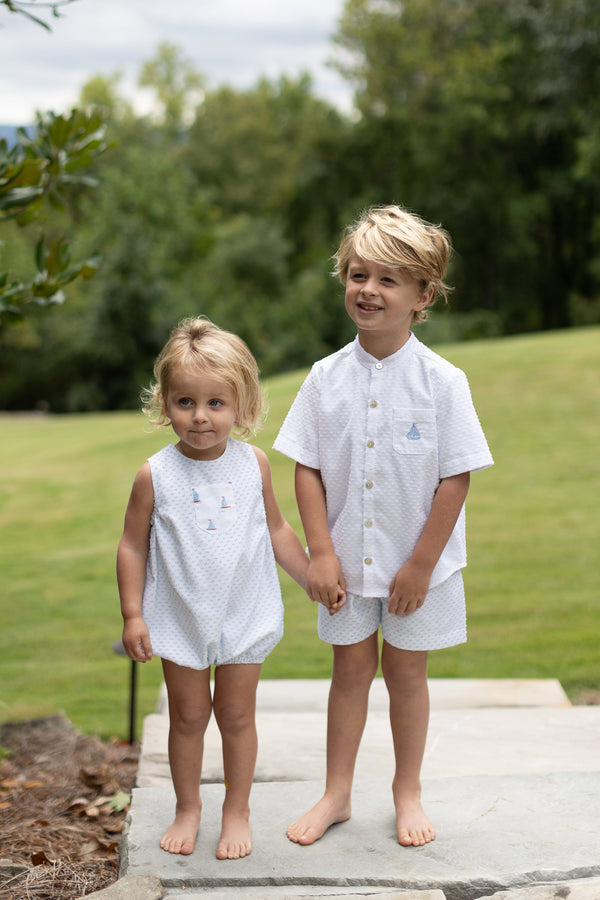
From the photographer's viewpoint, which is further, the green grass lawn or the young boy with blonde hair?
the green grass lawn

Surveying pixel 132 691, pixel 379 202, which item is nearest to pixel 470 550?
pixel 132 691

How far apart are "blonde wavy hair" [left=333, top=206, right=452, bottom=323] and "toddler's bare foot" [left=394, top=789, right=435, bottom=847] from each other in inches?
50.5

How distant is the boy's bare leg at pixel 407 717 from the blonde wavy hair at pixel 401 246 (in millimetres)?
926

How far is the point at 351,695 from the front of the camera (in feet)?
8.09

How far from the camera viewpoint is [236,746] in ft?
7.66

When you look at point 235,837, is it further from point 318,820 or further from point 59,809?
point 59,809

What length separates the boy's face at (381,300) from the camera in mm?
2287

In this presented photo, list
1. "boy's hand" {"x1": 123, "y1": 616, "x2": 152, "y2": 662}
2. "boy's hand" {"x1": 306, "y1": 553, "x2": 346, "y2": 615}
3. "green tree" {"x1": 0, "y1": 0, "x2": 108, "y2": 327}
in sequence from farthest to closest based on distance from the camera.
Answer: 1. "green tree" {"x1": 0, "y1": 0, "x2": 108, "y2": 327}
2. "boy's hand" {"x1": 306, "y1": 553, "x2": 346, "y2": 615}
3. "boy's hand" {"x1": 123, "y1": 616, "x2": 152, "y2": 662}

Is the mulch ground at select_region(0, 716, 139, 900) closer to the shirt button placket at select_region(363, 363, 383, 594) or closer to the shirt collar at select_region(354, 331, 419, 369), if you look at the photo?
the shirt button placket at select_region(363, 363, 383, 594)

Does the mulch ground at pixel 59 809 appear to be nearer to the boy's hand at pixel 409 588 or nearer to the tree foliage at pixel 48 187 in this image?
the boy's hand at pixel 409 588

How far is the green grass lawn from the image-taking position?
5223mm

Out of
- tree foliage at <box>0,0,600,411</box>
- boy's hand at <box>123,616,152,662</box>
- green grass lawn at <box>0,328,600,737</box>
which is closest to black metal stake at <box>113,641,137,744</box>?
green grass lawn at <box>0,328,600,737</box>

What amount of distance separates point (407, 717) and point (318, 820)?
0.34 meters

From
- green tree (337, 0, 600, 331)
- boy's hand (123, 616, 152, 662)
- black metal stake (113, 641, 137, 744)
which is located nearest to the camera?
boy's hand (123, 616, 152, 662)
